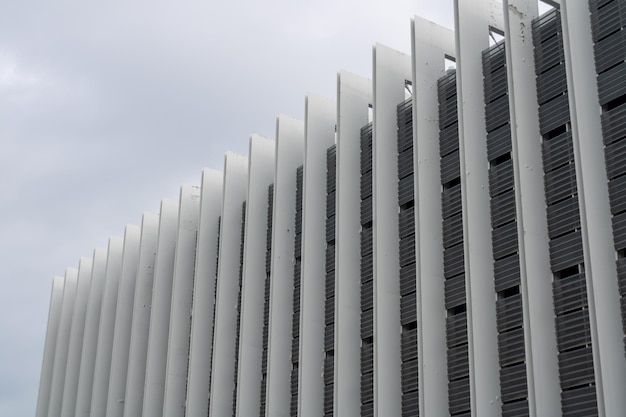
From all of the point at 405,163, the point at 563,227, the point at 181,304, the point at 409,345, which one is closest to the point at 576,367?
the point at 563,227

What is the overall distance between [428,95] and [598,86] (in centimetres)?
855

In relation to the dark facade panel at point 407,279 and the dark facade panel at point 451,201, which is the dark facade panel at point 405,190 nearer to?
the dark facade panel at point 451,201

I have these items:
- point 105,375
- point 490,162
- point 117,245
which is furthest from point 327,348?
point 117,245

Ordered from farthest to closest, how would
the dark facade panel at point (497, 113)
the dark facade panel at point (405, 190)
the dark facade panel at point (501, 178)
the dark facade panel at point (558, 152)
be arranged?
the dark facade panel at point (405, 190) < the dark facade panel at point (497, 113) < the dark facade panel at point (501, 178) < the dark facade panel at point (558, 152)

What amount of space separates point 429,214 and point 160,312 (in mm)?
23335

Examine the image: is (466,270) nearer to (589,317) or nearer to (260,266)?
(589,317)

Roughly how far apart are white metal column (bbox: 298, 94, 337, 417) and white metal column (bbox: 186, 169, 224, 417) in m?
10.0

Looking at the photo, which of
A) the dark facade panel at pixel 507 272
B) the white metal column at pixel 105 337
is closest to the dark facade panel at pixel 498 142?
the dark facade panel at pixel 507 272

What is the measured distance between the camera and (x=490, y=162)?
113 feet

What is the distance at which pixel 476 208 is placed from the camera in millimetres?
33312

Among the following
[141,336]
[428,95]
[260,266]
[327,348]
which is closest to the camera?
[428,95]

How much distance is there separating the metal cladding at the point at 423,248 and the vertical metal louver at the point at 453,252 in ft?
0.23

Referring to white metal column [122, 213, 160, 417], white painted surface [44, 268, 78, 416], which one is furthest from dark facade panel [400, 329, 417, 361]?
white painted surface [44, 268, 78, 416]

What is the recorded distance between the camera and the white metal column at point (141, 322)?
54.7 metres
